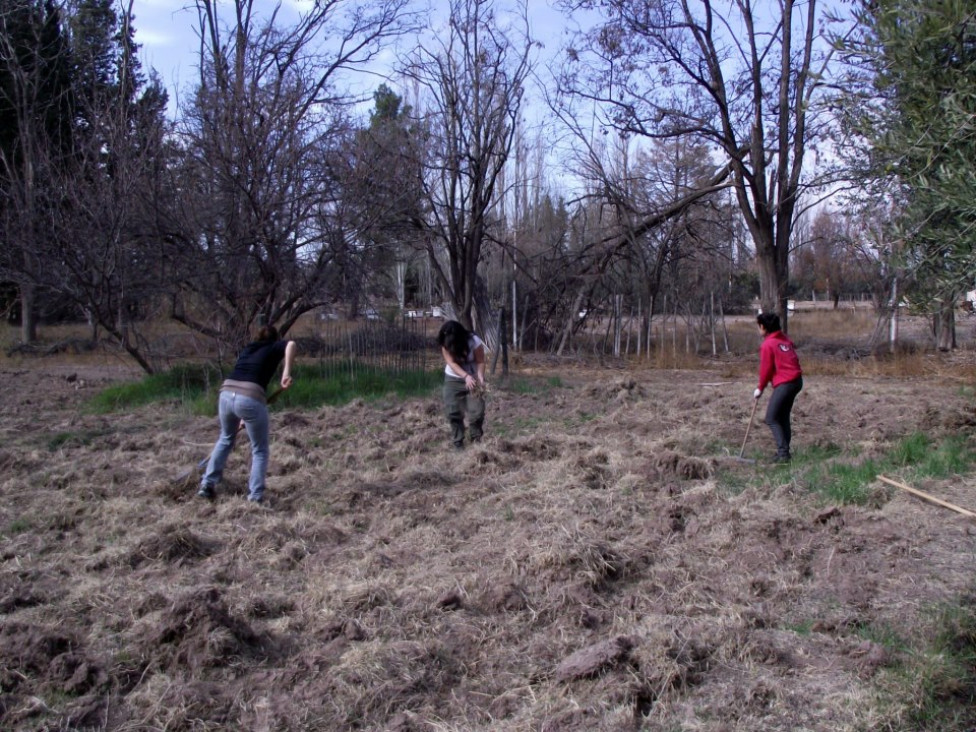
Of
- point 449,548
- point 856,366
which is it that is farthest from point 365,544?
point 856,366

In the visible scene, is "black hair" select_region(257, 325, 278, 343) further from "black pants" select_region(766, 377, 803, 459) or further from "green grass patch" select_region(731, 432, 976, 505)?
"black pants" select_region(766, 377, 803, 459)

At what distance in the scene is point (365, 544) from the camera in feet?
20.2

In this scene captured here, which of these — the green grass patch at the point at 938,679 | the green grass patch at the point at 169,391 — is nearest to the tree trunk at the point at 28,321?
the green grass patch at the point at 169,391

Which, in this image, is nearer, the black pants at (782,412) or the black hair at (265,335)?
the black hair at (265,335)

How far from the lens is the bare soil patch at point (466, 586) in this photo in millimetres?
3900

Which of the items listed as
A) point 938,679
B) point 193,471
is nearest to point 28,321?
point 193,471

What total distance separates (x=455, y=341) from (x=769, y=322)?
119 inches

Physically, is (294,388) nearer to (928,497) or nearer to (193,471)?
(193,471)

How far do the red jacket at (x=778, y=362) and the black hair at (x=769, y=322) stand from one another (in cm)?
11

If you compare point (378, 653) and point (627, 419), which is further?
point (627, 419)

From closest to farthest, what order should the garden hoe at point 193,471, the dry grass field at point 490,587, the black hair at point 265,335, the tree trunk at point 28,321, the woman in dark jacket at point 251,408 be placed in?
the dry grass field at point 490,587 < the woman in dark jacket at point 251,408 < the black hair at point 265,335 < the garden hoe at point 193,471 < the tree trunk at point 28,321

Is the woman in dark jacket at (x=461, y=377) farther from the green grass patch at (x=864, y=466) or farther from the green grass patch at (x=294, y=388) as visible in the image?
the green grass patch at (x=294, y=388)

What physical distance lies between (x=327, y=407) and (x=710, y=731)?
8948 mm

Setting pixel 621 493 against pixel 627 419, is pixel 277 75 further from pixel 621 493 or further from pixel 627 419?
pixel 621 493
